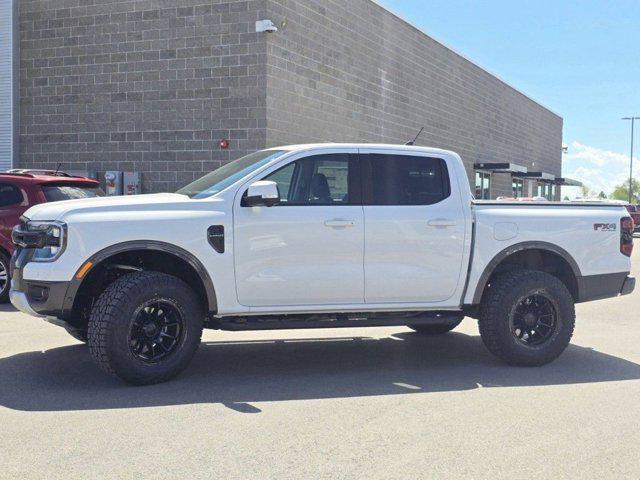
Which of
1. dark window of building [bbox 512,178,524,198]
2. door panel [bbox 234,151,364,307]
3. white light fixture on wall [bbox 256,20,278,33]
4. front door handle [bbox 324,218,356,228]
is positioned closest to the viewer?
door panel [bbox 234,151,364,307]

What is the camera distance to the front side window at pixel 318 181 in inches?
277

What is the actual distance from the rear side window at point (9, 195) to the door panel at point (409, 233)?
587cm

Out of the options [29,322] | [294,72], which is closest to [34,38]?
[294,72]

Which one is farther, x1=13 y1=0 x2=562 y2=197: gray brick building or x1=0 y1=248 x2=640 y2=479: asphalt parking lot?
x1=13 y1=0 x2=562 y2=197: gray brick building

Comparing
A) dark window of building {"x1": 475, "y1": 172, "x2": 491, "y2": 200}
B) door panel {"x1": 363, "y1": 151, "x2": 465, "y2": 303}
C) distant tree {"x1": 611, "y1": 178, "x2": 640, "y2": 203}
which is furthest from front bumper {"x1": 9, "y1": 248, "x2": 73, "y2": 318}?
distant tree {"x1": 611, "y1": 178, "x2": 640, "y2": 203}

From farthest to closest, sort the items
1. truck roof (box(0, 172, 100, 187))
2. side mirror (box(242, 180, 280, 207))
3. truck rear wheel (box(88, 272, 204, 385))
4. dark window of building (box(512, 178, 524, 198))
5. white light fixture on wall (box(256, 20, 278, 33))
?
dark window of building (box(512, 178, 524, 198)), white light fixture on wall (box(256, 20, 278, 33)), truck roof (box(0, 172, 100, 187)), side mirror (box(242, 180, 280, 207)), truck rear wheel (box(88, 272, 204, 385))

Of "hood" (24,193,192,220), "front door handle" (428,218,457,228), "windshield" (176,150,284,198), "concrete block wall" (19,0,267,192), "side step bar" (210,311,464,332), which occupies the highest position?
"concrete block wall" (19,0,267,192)

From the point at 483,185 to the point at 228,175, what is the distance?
99.3 feet

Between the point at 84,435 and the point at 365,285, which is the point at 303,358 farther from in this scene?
the point at 84,435

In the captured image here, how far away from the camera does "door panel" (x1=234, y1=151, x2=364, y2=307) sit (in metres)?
6.74

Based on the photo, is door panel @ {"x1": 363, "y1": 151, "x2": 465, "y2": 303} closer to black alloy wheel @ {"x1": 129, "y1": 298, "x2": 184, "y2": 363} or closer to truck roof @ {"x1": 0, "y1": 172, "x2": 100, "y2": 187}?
black alloy wheel @ {"x1": 129, "y1": 298, "x2": 184, "y2": 363}

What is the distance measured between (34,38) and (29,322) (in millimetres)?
12836

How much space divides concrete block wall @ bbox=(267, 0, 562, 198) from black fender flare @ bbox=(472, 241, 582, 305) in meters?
11.0

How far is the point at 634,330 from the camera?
978 centimetres
